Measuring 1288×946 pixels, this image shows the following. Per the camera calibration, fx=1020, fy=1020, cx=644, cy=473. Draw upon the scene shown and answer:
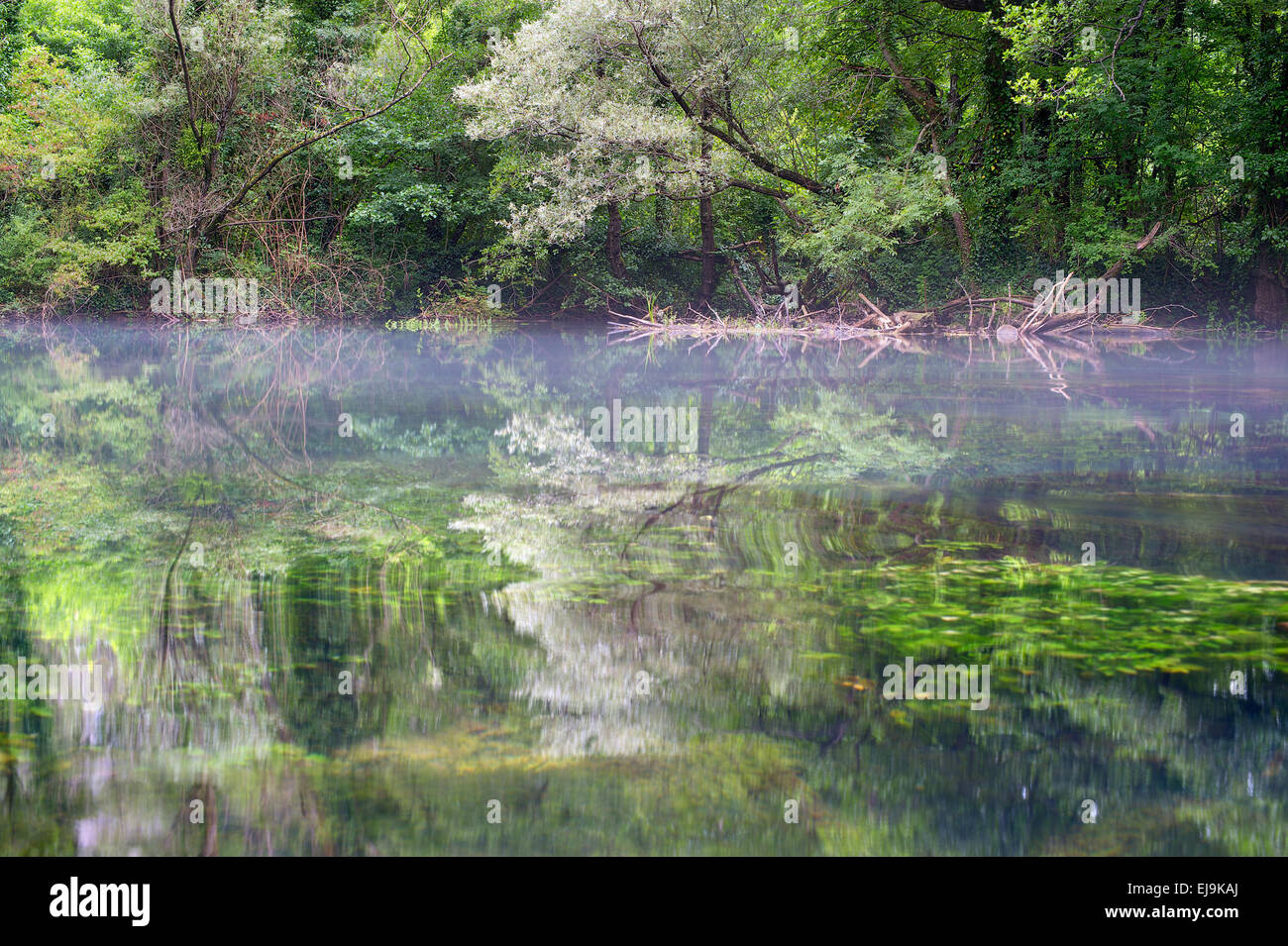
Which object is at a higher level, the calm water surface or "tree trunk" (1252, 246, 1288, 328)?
"tree trunk" (1252, 246, 1288, 328)

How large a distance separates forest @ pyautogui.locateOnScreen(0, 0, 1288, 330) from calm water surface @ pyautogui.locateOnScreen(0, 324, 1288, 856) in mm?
14300

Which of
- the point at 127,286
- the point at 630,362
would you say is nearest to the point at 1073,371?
the point at 630,362

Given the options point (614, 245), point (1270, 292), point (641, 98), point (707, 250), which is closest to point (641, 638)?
point (641, 98)

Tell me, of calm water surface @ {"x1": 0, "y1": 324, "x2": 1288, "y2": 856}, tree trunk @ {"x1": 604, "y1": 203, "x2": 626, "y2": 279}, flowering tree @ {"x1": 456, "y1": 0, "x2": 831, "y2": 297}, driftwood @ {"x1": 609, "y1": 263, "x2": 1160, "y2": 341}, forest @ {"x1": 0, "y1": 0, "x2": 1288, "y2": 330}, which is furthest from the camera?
tree trunk @ {"x1": 604, "y1": 203, "x2": 626, "y2": 279}

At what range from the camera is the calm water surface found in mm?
2760

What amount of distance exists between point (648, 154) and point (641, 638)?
20164 millimetres

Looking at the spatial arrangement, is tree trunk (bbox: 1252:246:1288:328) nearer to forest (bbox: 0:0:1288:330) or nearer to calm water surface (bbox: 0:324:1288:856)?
forest (bbox: 0:0:1288:330)

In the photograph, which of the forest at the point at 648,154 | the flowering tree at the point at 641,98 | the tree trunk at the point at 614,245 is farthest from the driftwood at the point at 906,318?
the flowering tree at the point at 641,98

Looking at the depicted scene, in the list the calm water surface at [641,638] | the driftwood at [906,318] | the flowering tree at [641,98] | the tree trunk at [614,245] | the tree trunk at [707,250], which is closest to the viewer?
the calm water surface at [641,638]

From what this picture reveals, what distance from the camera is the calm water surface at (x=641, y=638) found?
2.76 meters

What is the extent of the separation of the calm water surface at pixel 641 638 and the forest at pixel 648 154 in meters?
14.3

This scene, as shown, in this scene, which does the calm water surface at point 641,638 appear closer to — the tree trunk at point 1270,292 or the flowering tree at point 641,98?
the flowering tree at point 641,98

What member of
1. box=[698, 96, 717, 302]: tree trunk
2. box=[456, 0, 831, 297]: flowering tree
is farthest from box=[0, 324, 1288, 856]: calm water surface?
box=[698, 96, 717, 302]: tree trunk
